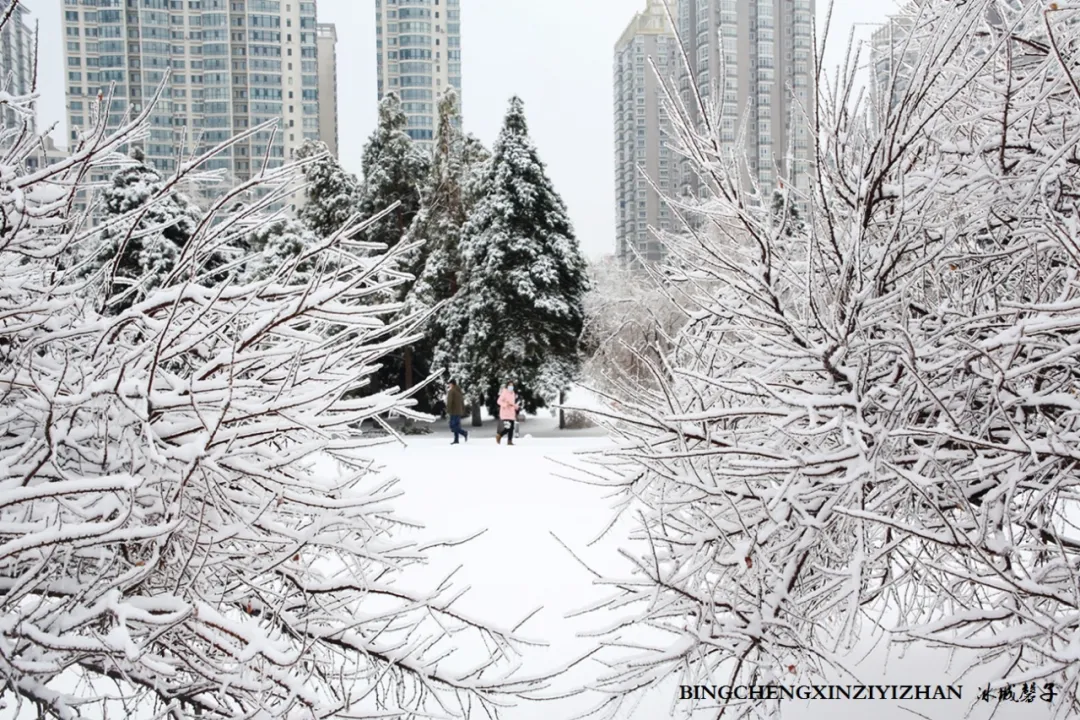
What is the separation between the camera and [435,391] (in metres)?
26.7

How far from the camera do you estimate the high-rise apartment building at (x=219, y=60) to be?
29.7 m

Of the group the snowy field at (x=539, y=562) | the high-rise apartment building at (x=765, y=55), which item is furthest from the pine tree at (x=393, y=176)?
the high-rise apartment building at (x=765, y=55)

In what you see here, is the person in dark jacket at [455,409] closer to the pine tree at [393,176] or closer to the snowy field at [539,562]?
the snowy field at [539,562]

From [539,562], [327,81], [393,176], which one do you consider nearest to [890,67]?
[539,562]

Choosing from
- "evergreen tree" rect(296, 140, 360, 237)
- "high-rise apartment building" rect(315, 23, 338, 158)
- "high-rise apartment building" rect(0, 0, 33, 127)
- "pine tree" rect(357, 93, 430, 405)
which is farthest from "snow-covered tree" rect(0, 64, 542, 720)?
"high-rise apartment building" rect(315, 23, 338, 158)

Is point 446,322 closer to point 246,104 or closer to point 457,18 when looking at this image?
point 246,104

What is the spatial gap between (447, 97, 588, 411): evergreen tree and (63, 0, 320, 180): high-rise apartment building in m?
9.08

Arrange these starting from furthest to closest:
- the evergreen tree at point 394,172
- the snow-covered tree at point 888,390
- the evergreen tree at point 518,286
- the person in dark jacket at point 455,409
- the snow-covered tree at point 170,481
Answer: the evergreen tree at point 394,172 → the evergreen tree at point 518,286 → the person in dark jacket at point 455,409 → the snow-covered tree at point 888,390 → the snow-covered tree at point 170,481

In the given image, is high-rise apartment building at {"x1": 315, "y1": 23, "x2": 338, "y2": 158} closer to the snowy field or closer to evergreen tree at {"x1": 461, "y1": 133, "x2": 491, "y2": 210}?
evergreen tree at {"x1": 461, "y1": 133, "x2": 491, "y2": 210}

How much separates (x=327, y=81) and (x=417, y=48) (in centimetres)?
1418

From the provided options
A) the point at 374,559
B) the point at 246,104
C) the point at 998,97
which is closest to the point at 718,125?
the point at 998,97

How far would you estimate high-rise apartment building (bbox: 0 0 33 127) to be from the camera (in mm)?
3047

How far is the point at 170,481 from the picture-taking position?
2766 millimetres

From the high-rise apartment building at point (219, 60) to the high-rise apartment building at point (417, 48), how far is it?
1714 centimetres
